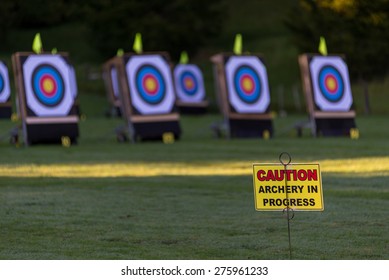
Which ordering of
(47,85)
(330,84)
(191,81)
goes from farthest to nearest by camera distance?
1. (191,81)
2. (330,84)
3. (47,85)

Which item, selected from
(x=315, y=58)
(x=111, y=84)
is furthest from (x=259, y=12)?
(x=315, y=58)

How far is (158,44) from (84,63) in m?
8.76

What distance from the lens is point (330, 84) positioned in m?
33.0

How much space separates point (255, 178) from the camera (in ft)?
33.3

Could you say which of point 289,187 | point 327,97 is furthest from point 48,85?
point 289,187

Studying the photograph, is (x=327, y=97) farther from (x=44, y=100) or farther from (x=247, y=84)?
(x=44, y=100)

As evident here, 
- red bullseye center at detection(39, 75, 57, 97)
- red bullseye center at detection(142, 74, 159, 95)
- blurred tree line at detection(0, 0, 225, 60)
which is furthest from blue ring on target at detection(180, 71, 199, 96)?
red bullseye center at detection(39, 75, 57, 97)

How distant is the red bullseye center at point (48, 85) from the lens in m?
29.8

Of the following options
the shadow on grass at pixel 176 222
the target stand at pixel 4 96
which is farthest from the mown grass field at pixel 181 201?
the target stand at pixel 4 96

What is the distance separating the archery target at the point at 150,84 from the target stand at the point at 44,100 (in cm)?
192

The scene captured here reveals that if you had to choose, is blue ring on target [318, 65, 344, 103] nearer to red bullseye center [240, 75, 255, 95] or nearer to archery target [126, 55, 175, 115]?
red bullseye center [240, 75, 255, 95]

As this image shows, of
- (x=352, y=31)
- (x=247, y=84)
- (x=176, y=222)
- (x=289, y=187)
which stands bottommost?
(x=176, y=222)

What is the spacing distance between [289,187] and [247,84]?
2285cm
